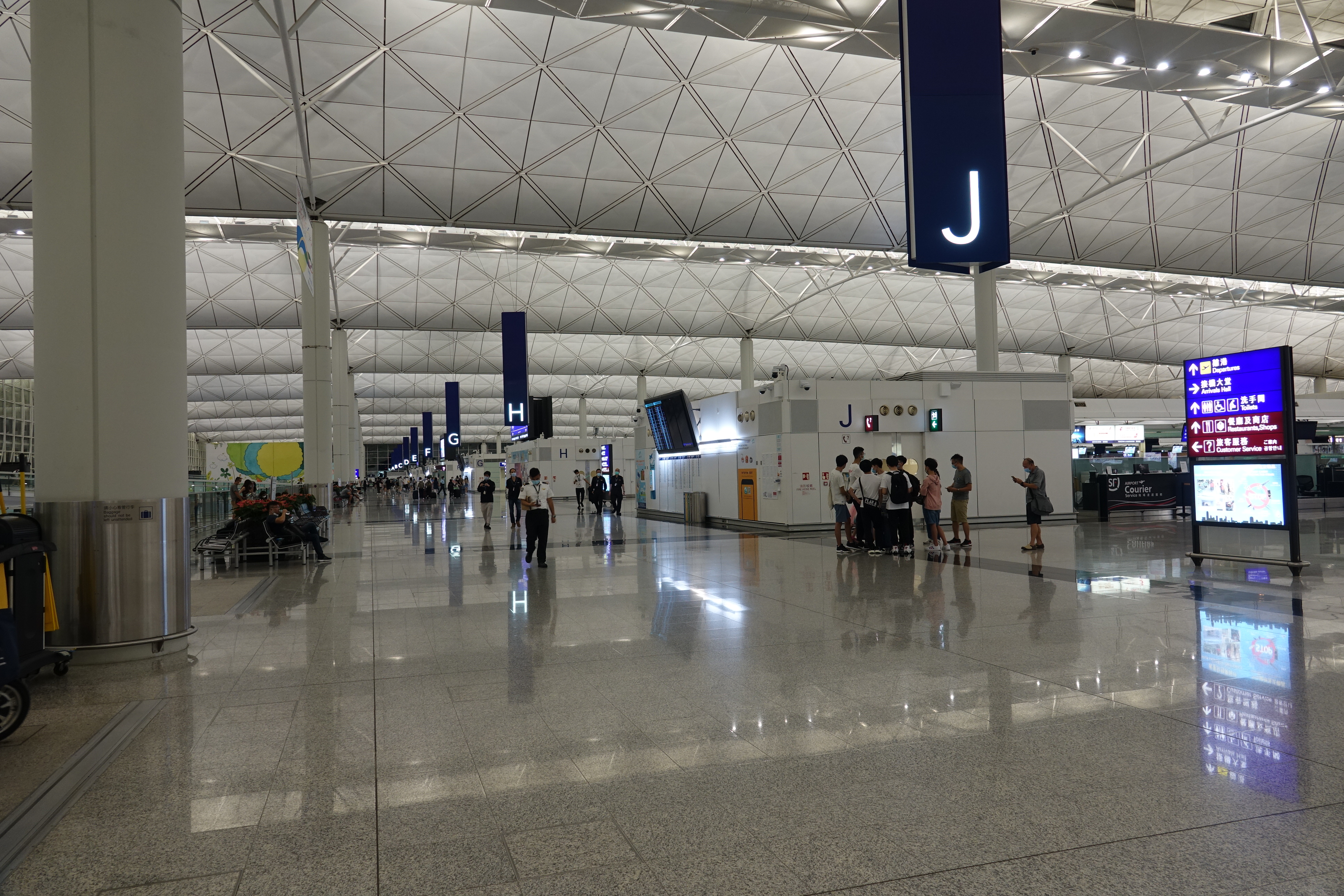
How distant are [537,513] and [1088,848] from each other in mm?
12481

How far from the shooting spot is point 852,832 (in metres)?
3.80

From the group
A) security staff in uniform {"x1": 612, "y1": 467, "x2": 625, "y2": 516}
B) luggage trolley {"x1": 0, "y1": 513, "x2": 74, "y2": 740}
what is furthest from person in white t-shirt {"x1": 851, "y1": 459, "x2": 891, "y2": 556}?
security staff in uniform {"x1": 612, "y1": 467, "x2": 625, "y2": 516}

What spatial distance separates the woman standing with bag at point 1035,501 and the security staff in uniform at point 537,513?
27.3 feet

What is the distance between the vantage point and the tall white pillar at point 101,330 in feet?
25.6

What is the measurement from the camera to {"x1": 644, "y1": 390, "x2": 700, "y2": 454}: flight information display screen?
28.4 m

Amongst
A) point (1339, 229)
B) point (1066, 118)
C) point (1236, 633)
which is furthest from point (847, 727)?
point (1339, 229)

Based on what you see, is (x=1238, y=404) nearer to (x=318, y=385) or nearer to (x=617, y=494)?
(x=318, y=385)

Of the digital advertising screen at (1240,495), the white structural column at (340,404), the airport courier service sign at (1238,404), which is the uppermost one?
the white structural column at (340,404)

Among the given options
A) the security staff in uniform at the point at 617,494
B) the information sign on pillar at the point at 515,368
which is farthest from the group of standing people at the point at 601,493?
the information sign on pillar at the point at 515,368

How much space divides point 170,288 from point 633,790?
689 centimetres

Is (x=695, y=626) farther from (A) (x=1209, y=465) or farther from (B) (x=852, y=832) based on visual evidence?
(A) (x=1209, y=465)

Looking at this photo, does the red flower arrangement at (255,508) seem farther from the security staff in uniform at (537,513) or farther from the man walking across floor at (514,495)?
the man walking across floor at (514,495)

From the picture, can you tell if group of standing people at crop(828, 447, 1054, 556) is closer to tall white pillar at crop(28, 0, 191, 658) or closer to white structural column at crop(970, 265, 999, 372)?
tall white pillar at crop(28, 0, 191, 658)

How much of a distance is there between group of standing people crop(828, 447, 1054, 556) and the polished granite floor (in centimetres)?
517
